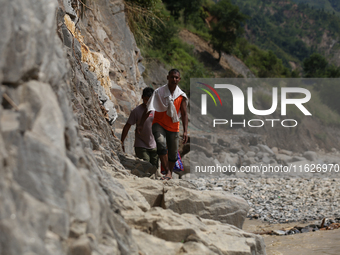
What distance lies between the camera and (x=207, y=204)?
359 centimetres

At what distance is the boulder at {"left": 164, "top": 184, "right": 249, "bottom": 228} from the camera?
Answer: 3.46 metres

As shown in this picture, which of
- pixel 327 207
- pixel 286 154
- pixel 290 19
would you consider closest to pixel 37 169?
pixel 327 207

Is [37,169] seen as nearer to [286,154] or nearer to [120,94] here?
[120,94]

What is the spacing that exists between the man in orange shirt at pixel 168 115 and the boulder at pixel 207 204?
1000 millimetres

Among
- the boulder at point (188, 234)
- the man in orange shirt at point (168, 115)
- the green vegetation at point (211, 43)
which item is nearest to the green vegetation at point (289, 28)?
the green vegetation at point (211, 43)

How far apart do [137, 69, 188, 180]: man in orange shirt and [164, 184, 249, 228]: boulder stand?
3.28 feet

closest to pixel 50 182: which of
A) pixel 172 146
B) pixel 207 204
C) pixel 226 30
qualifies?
pixel 207 204

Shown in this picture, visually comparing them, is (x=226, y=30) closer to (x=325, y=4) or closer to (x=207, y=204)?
(x=207, y=204)

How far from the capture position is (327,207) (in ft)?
23.9

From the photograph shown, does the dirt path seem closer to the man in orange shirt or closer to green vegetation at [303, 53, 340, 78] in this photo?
the man in orange shirt

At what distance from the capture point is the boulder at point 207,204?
346 centimetres

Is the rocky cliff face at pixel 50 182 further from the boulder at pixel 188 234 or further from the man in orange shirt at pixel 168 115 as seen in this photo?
the man in orange shirt at pixel 168 115

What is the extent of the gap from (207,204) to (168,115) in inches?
61.1

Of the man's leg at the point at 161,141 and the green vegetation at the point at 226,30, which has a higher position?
the green vegetation at the point at 226,30
